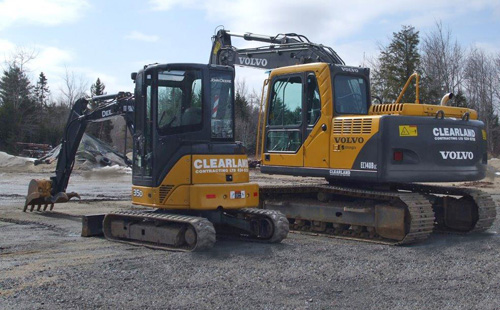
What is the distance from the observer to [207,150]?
9.80 m

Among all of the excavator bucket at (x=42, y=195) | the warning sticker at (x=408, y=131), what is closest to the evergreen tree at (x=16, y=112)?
the excavator bucket at (x=42, y=195)

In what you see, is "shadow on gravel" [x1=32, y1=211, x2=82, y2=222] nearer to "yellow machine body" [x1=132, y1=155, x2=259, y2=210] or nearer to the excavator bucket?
the excavator bucket

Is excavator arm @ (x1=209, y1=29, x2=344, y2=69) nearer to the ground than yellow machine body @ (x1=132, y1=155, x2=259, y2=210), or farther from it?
farther from it

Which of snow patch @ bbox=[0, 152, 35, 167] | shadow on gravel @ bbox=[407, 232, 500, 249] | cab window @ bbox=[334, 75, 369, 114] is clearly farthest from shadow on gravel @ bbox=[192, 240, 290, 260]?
snow patch @ bbox=[0, 152, 35, 167]

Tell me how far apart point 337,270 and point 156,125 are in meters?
3.71

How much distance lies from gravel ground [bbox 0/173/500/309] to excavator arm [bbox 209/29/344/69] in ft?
12.1

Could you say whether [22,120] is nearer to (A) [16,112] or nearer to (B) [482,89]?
(A) [16,112]

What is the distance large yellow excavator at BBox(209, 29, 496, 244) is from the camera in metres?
10.3

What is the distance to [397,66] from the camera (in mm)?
39750

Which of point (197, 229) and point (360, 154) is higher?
point (360, 154)

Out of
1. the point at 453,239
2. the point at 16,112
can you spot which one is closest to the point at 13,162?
the point at 16,112

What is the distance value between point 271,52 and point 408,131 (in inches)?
156

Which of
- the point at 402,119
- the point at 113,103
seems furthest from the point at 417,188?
the point at 113,103

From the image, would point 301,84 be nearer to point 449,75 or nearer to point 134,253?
point 134,253
